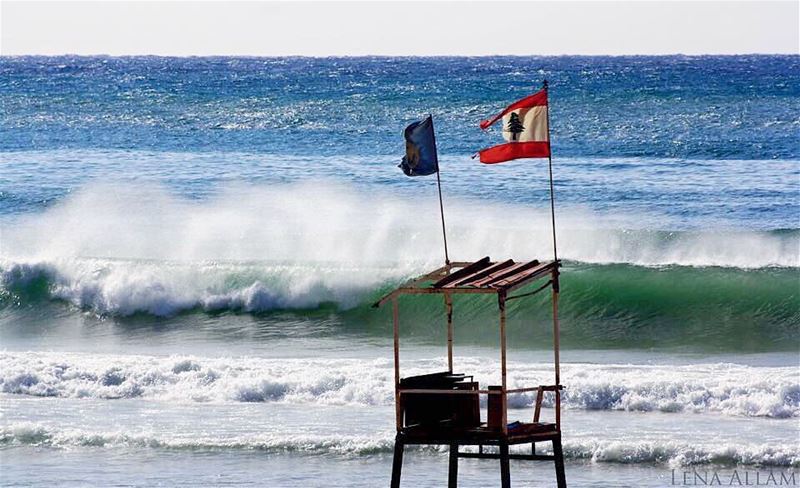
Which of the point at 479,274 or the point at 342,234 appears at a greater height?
the point at 342,234

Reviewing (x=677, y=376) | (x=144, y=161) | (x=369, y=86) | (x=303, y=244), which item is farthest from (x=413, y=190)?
(x=369, y=86)

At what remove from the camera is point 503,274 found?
15867mm

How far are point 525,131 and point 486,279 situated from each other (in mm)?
1651

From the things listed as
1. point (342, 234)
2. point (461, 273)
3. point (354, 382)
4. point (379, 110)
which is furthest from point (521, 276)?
point (379, 110)

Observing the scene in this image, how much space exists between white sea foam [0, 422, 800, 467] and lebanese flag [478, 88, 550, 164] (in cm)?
483

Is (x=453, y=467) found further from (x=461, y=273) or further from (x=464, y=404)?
(x=461, y=273)

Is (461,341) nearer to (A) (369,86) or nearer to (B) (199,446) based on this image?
(B) (199,446)

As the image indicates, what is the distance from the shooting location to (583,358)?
90.1 feet

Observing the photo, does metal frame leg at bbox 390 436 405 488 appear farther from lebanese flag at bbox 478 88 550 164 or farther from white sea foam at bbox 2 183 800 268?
white sea foam at bbox 2 183 800 268

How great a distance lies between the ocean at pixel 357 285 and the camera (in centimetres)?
2097

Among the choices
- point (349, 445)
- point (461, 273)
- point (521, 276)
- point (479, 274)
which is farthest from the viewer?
point (349, 445)

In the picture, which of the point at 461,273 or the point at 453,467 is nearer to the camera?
the point at 461,273

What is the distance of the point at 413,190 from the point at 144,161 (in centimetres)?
1138

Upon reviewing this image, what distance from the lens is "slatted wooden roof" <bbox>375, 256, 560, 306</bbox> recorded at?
15.4 meters
